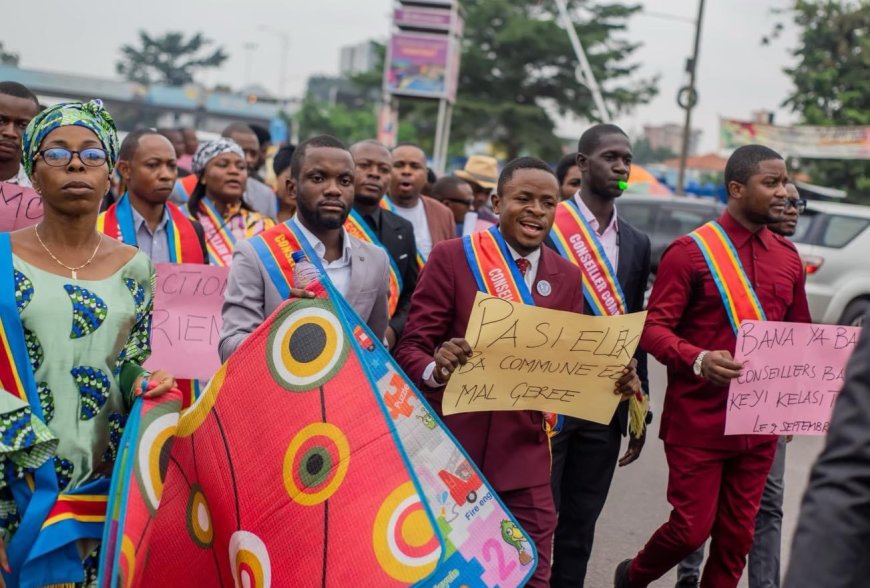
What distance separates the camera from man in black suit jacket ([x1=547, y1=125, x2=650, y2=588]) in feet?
16.0

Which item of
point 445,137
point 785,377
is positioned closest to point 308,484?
point 785,377

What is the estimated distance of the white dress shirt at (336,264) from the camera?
4320 millimetres

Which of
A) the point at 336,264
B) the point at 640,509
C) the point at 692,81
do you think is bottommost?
the point at 640,509

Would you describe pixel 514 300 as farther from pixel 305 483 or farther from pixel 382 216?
pixel 382 216

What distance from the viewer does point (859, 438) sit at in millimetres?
1617

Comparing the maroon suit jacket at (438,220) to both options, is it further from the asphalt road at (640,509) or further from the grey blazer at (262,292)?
the grey blazer at (262,292)

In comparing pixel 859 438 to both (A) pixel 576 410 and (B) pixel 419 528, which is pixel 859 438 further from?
(A) pixel 576 410

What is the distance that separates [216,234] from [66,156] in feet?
9.92

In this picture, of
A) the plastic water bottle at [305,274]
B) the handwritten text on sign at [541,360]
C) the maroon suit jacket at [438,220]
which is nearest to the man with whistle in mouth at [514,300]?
the handwritten text on sign at [541,360]

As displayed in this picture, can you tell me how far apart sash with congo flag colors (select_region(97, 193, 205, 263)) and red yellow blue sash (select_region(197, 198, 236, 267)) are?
49 centimetres

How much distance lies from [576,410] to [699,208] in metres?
13.2

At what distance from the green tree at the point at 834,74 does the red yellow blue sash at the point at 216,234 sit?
25.3 meters

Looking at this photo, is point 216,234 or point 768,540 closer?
point 768,540

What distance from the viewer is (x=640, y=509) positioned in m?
7.05
